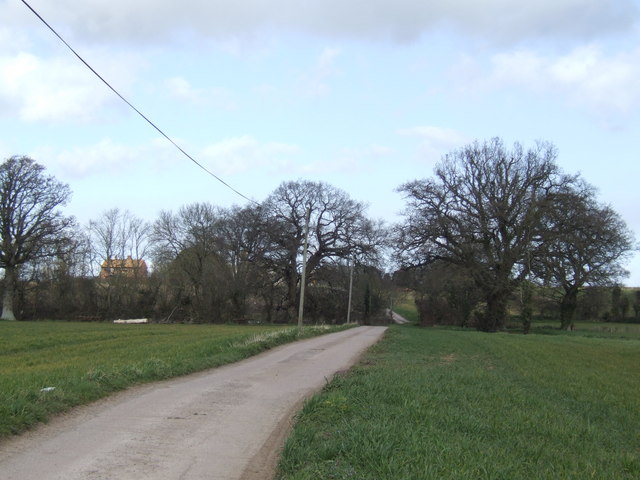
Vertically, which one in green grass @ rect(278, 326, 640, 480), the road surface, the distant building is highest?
the distant building

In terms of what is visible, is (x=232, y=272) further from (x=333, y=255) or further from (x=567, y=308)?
(x=567, y=308)

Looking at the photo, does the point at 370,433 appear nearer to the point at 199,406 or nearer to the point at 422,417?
the point at 422,417

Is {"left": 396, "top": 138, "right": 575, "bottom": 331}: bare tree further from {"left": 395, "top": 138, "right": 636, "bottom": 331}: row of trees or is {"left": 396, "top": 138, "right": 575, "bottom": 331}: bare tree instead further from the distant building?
the distant building

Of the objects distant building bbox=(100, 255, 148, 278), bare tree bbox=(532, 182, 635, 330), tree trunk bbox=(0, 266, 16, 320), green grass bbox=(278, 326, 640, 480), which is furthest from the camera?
distant building bbox=(100, 255, 148, 278)

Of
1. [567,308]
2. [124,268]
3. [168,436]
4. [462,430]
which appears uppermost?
[124,268]

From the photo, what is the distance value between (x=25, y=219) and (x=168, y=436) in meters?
57.2

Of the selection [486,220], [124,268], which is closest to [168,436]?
[486,220]

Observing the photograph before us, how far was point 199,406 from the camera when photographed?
8664 mm

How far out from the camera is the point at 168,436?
22.0 ft

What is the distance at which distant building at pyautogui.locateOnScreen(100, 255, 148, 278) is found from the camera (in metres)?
69.4

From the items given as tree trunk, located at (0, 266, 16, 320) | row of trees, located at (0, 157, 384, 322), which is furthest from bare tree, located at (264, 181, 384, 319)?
tree trunk, located at (0, 266, 16, 320)

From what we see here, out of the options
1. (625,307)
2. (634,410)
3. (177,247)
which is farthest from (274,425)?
(625,307)

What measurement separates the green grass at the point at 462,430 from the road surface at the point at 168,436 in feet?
1.95

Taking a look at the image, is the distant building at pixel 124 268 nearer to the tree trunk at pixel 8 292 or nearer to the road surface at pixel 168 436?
the tree trunk at pixel 8 292
